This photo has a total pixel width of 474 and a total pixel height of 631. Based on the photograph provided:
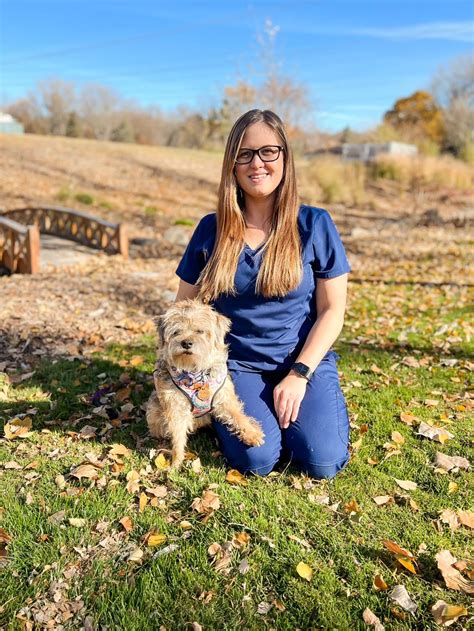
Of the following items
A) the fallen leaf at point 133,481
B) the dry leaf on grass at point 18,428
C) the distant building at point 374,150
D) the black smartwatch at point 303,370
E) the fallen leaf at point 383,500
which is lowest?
the dry leaf on grass at point 18,428

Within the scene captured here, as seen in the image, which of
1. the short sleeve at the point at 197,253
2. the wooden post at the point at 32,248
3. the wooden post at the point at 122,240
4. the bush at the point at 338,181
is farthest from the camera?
the bush at the point at 338,181

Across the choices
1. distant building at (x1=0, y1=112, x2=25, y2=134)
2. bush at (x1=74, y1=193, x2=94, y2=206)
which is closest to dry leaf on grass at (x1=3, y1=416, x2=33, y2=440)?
bush at (x1=74, y1=193, x2=94, y2=206)

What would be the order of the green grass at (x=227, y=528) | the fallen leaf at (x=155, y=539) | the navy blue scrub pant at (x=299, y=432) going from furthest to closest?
1. the navy blue scrub pant at (x=299, y=432)
2. the fallen leaf at (x=155, y=539)
3. the green grass at (x=227, y=528)

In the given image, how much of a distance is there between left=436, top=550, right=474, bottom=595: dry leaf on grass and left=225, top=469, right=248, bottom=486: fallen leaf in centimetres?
121

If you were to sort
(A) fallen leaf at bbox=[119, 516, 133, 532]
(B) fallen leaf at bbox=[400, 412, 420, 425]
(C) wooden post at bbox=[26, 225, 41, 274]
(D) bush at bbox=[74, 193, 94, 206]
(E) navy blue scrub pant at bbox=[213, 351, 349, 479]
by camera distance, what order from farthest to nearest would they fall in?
(D) bush at bbox=[74, 193, 94, 206] < (C) wooden post at bbox=[26, 225, 41, 274] < (B) fallen leaf at bbox=[400, 412, 420, 425] < (E) navy blue scrub pant at bbox=[213, 351, 349, 479] < (A) fallen leaf at bbox=[119, 516, 133, 532]

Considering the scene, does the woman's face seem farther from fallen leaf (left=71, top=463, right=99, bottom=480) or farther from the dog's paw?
fallen leaf (left=71, top=463, right=99, bottom=480)

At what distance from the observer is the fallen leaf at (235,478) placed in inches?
132

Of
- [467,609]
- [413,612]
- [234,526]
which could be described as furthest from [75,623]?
[467,609]

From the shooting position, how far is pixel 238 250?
3.44 metres

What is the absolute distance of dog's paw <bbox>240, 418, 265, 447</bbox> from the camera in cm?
330

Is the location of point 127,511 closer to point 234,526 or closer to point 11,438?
point 234,526

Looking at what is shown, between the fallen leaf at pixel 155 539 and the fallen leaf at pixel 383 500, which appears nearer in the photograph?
the fallen leaf at pixel 155 539

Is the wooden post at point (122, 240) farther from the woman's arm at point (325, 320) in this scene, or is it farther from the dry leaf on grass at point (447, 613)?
the dry leaf on grass at point (447, 613)

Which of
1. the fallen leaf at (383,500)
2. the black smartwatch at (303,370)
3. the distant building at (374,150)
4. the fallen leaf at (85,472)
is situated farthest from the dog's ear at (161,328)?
the distant building at (374,150)
